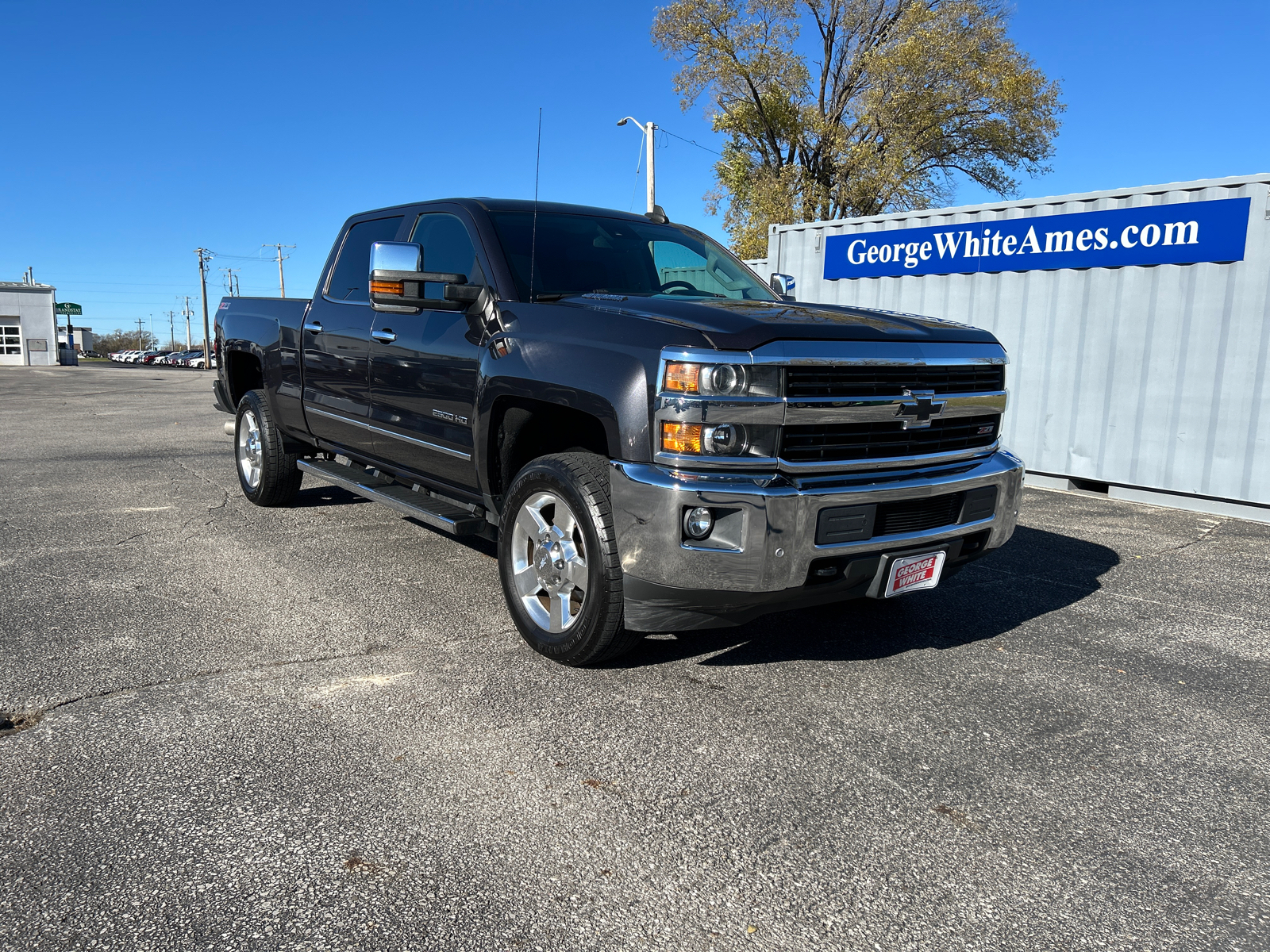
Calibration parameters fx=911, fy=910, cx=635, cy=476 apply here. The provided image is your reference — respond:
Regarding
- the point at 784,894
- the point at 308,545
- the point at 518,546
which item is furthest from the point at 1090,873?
the point at 308,545

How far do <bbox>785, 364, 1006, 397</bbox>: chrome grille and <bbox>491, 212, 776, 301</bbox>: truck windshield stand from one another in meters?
1.23

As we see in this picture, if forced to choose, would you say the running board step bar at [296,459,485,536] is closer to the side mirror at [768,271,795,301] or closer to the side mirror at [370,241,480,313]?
the side mirror at [370,241,480,313]

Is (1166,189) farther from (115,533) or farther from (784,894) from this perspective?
(115,533)

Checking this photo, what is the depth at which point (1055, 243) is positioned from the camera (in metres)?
8.68

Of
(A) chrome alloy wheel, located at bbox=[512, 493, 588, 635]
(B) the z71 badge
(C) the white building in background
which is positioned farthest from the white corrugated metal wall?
(C) the white building in background

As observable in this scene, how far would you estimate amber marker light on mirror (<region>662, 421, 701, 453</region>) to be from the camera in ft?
10.0

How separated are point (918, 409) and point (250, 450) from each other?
206 inches

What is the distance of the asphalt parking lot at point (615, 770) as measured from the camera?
2.18 m

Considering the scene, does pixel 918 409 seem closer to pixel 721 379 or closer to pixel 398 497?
pixel 721 379

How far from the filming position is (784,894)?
2262mm

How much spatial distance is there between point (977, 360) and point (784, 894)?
7.86 ft

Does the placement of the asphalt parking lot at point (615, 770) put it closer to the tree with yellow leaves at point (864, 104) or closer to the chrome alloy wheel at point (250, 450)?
the chrome alloy wheel at point (250, 450)

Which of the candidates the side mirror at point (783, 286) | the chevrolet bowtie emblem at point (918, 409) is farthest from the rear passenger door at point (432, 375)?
the chevrolet bowtie emblem at point (918, 409)

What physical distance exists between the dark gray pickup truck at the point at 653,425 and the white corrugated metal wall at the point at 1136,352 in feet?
16.6
